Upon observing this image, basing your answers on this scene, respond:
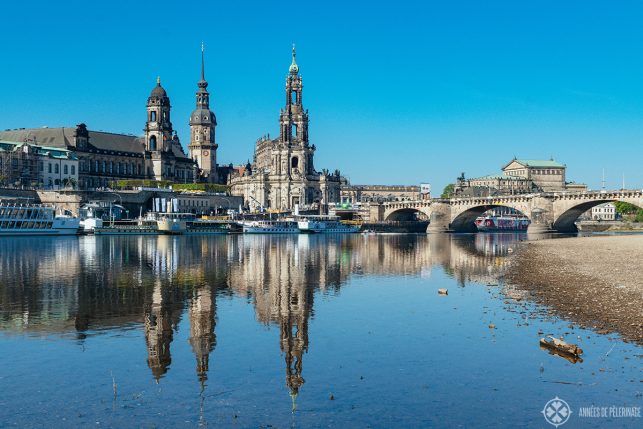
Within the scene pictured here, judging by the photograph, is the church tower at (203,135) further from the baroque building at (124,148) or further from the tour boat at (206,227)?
the tour boat at (206,227)

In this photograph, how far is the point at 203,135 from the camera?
179 metres

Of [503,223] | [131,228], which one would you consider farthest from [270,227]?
[503,223]

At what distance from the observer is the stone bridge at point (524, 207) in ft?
378

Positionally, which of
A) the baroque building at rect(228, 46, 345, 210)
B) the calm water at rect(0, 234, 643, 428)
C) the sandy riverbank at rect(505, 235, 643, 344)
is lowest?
the calm water at rect(0, 234, 643, 428)

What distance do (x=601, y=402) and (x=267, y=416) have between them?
8232 mm

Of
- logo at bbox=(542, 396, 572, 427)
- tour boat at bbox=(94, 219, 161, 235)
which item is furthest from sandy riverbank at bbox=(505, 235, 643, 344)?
tour boat at bbox=(94, 219, 161, 235)

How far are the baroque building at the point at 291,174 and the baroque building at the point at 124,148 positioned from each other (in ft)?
57.2

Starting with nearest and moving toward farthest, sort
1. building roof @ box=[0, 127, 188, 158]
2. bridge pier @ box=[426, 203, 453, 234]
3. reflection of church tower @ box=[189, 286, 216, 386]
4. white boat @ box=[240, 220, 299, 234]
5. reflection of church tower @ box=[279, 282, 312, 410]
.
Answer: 1. reflection of church tower @ box=[279, 282, 312, 410]
2. reflection of church tower @ box=[189, 286, 216, 386]
3. white boat @ box=[240, 220, 299, 234]
4. bridge pier @ box=[426, 203, 453, 234]
5. building roof @ box=[0, 127, 188, 158]

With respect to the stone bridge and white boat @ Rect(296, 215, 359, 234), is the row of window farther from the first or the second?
the stone bridge

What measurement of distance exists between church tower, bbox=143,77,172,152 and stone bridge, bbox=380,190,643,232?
53.4 metres

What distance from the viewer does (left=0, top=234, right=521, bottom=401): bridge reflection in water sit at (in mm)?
Answer: 25963

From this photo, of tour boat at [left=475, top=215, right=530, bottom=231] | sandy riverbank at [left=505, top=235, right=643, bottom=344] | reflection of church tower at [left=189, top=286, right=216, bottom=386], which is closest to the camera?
reflection of church tower at [left=189, top=286, right=216, bottom=386]

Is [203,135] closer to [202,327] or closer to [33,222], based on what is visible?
[33,222]

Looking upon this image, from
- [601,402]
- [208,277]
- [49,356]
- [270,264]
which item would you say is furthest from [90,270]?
Result: [601,402]
